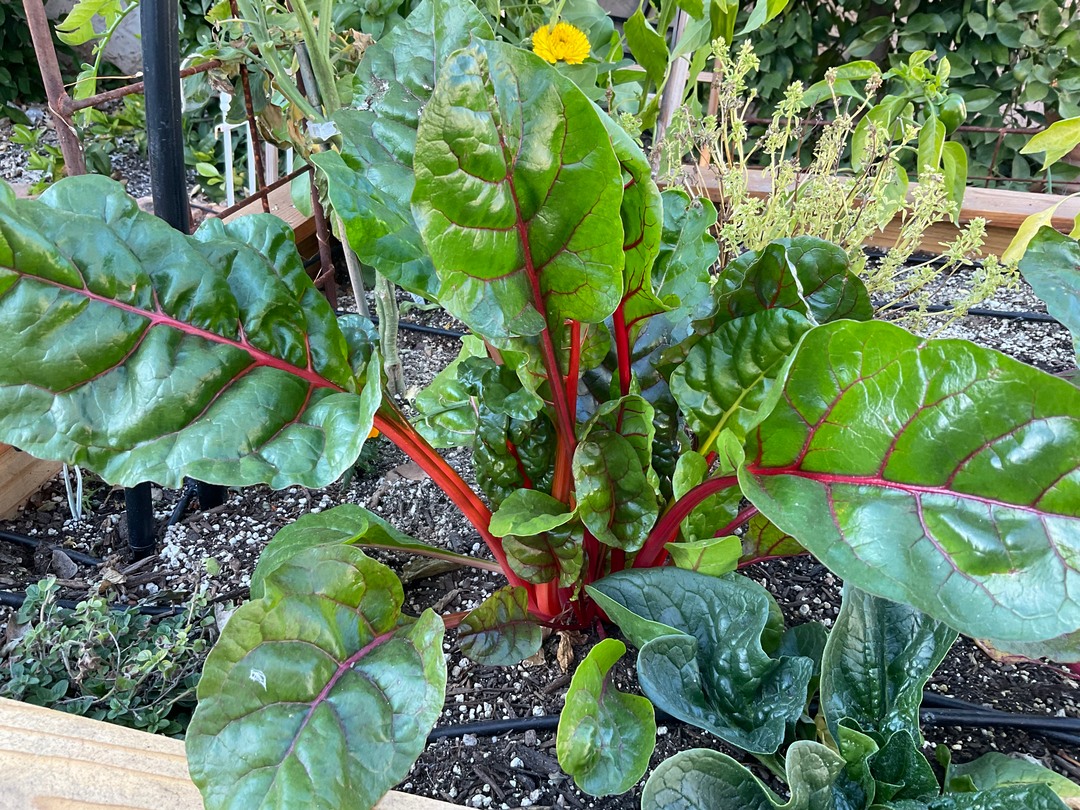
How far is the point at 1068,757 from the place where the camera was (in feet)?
2.85

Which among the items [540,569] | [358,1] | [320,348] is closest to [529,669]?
[540,569]

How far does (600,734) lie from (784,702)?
0.66ft

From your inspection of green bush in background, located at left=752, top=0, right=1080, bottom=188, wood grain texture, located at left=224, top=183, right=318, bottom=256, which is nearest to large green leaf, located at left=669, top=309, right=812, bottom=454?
wood grain texture, located at left=224, top=183, right=318, bottom=256

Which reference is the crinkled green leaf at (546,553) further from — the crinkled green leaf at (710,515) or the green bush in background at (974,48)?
the green bush in background at (974,48)

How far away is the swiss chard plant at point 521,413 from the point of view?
55cm

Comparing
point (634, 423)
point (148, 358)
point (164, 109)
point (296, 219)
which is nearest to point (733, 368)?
point (634, 423)

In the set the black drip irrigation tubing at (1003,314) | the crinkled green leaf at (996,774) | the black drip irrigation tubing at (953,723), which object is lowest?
the black drip irrigation tubing at (1003,314)

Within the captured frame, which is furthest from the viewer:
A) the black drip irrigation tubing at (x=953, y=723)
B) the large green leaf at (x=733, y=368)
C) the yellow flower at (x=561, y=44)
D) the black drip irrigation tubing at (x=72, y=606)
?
the yellow flower at (x=561, y=44)

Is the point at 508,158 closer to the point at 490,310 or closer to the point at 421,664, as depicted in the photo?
the point at 490,310

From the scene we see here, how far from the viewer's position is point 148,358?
2.31 feet

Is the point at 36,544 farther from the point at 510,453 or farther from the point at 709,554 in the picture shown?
the point at 709,554

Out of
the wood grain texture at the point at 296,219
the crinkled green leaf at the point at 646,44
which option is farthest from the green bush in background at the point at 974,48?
the wood grain texture at the point at 296,219

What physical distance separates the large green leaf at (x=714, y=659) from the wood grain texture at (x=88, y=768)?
0.25 meters

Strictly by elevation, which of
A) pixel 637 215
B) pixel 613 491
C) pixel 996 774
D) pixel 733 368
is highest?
pixel 637 215
